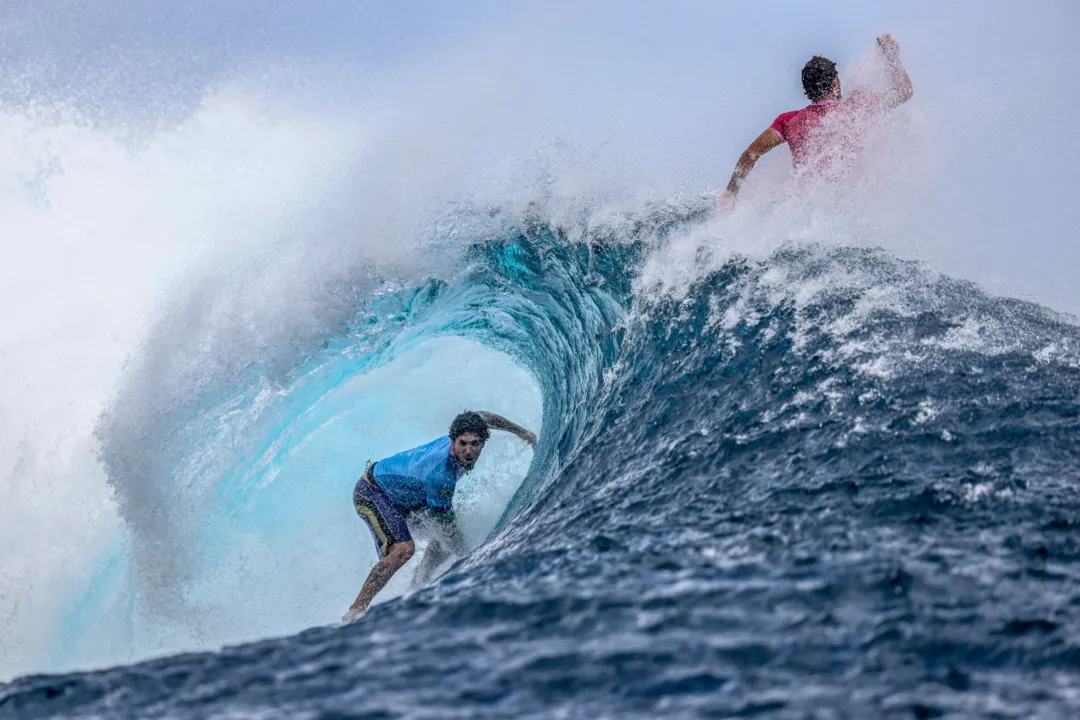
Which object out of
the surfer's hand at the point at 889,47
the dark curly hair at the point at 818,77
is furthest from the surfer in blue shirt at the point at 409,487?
the surfer's hand at the point at 889,47

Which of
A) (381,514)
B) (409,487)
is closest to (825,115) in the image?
(409,487)

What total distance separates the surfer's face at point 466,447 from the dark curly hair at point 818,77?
2.60 metres

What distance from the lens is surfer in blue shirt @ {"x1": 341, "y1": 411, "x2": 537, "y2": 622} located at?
4910mm

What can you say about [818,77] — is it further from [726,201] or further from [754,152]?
[726,201]

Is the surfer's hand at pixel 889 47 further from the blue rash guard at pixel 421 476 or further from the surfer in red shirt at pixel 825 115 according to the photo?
the blue rash guard at pixel 421 476

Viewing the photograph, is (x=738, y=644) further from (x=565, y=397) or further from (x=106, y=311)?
(x=106, y=311)

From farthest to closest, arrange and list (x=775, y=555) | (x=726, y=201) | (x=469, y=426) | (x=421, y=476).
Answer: (x=421, y=476), (x=469, y=426), (x=726, y=201), (x=775, y=555)

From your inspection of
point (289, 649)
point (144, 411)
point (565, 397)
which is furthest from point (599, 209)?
point (289, 649)

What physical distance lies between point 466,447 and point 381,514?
73cm

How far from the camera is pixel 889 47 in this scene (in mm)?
4375

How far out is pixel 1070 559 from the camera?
2.09 meters

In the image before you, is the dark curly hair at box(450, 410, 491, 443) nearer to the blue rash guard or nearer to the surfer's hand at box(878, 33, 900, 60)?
the blue rash guard

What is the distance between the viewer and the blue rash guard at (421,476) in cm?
505

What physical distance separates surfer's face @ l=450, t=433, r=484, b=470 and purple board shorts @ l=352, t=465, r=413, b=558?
53 cm
